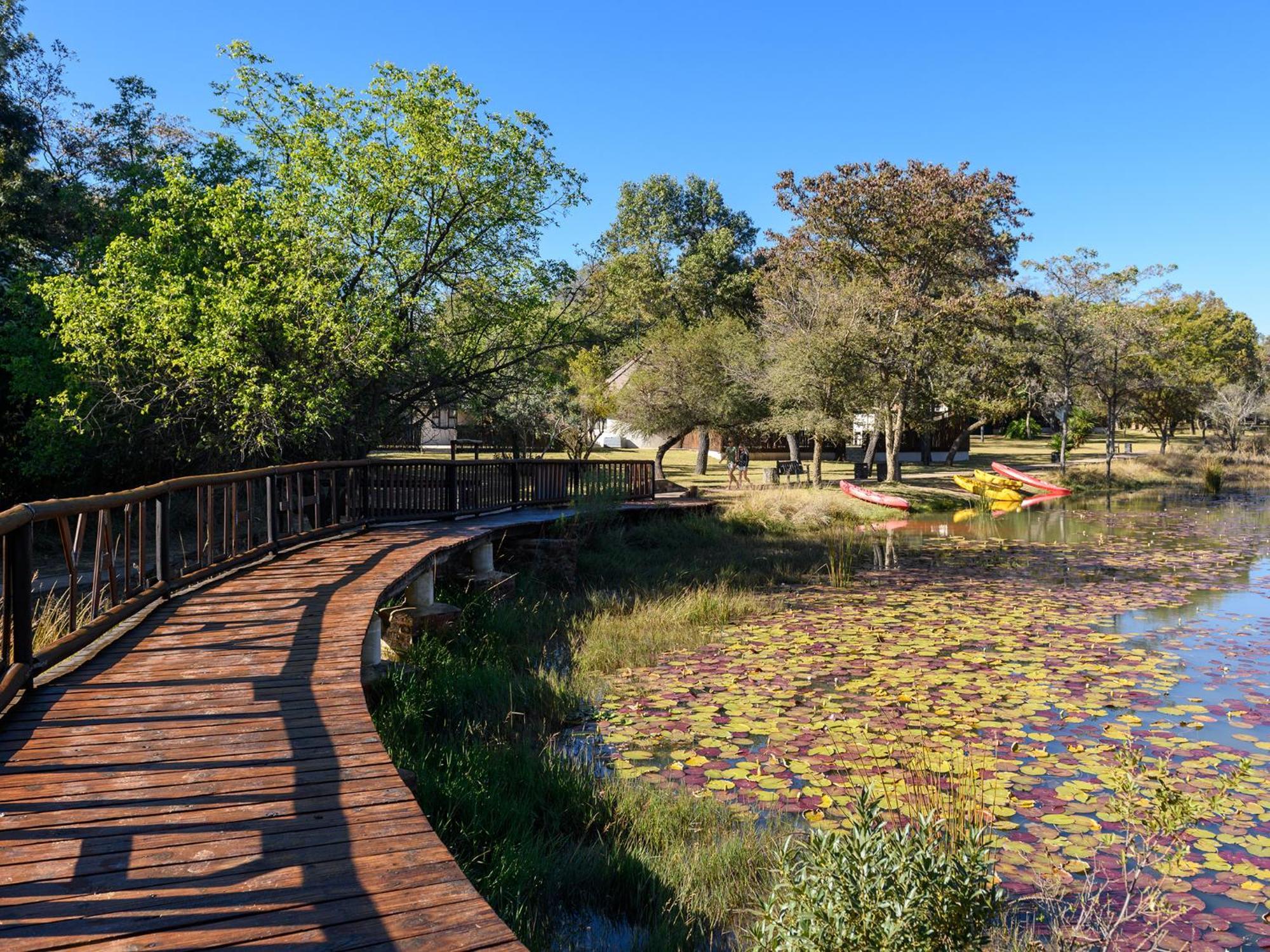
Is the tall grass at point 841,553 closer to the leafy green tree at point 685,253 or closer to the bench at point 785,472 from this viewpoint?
the bench at point 785,472

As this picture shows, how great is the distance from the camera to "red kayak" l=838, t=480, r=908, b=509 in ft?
88.2

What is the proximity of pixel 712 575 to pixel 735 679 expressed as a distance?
6038 mm

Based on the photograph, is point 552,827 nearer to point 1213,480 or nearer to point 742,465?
point 742,465

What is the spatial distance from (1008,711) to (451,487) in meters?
10.1

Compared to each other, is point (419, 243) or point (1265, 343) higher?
point (1265, 343)

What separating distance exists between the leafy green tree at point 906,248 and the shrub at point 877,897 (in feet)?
92.7

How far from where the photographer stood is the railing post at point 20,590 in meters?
5.20

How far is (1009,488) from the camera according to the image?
3250 centimetres

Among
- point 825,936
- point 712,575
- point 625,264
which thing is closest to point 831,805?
point 825,936

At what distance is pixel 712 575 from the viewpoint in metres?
15.4

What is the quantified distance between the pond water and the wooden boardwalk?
2.82m

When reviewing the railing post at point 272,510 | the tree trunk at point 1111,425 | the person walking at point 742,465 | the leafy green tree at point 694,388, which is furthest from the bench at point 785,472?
the railing post at point 272,510

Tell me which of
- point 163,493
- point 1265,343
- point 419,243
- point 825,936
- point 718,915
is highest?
point 1265,343

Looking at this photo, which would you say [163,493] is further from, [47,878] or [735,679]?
[735,679]
